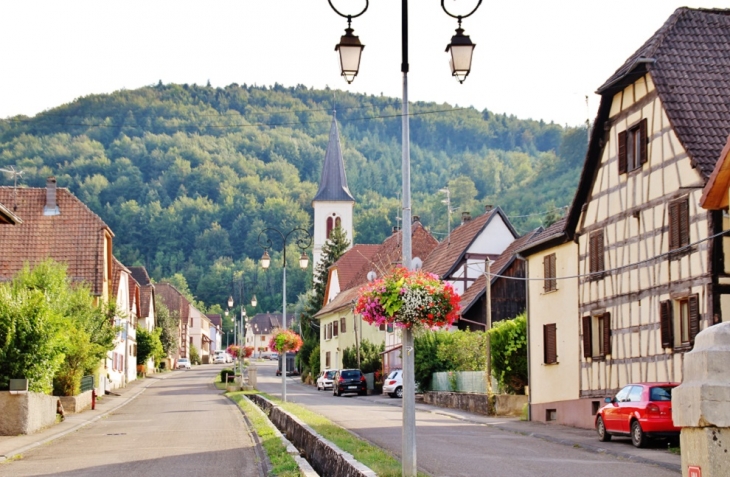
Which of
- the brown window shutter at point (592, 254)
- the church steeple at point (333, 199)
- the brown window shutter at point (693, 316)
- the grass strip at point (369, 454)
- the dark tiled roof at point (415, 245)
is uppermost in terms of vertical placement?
the church steeple at point (333, 199)

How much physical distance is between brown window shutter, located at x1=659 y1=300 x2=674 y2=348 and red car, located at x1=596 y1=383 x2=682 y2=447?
→ 1.80 m

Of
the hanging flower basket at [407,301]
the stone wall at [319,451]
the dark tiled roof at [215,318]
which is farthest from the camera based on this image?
the dark tiled roof at [215,318]

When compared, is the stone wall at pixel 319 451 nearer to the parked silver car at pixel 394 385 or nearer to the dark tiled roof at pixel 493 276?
the dark tiled roof at pixel 493 276

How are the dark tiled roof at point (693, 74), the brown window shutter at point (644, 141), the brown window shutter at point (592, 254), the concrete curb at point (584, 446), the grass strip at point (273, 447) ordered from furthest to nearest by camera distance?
the brown window shutter at point (592, 254) → the brown window shutter at point (644, 141) → the dark tiled roof at point (693, 74) → the concrete curb at point (584, 446) → the grass strip at point (273, 447)

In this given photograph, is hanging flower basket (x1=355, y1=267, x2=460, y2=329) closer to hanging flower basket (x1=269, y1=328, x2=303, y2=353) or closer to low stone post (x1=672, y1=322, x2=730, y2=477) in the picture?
low stone post (x1=672, y1=322, x2=730, y2=477)

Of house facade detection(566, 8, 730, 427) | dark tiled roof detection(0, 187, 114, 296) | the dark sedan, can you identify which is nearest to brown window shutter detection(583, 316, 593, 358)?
house facade detection(566, 8, 730, 427)

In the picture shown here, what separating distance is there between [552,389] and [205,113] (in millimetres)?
150042

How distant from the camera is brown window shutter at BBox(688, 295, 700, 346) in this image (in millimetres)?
22250

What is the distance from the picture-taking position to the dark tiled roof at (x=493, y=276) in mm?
46438

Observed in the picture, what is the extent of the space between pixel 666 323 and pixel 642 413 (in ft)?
10.8

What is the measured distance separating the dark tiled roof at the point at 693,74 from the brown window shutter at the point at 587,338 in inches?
256

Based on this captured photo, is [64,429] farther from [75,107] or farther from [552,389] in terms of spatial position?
[75,107]

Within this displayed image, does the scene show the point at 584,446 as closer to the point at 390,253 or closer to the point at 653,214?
the point at 653,214

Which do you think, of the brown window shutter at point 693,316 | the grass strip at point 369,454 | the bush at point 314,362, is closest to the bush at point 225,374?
the bush at point 314,362
